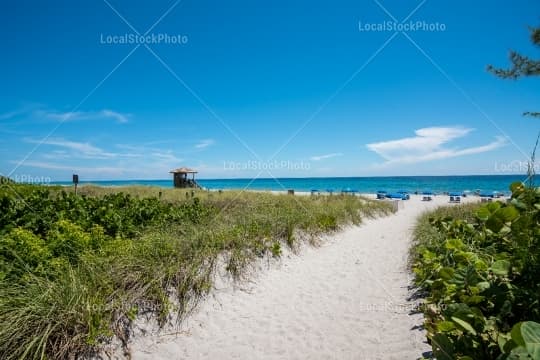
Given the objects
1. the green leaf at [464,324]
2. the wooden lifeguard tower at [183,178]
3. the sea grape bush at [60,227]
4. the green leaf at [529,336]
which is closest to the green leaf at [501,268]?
the green leaf at [464,324]

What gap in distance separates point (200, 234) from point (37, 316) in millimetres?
2973

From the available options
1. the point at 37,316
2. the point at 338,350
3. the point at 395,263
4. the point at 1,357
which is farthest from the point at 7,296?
the point at 395,263

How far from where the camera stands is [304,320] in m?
4.33

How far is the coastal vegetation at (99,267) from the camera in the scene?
10.7ft

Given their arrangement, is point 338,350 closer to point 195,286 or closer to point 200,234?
point 195,286

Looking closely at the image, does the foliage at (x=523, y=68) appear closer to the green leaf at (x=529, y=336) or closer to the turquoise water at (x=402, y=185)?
the green leaf at (x=529, y=336)

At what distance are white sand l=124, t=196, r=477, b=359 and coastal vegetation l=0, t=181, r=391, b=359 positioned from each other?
373 millimetres

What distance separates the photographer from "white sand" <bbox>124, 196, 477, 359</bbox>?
3.62 meters

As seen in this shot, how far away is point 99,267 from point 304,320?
2.99 m

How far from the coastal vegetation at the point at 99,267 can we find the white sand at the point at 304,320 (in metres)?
0.37

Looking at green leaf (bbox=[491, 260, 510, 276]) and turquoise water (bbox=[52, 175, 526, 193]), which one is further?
turquoise water (bbox=[52, 175, 526, 193])

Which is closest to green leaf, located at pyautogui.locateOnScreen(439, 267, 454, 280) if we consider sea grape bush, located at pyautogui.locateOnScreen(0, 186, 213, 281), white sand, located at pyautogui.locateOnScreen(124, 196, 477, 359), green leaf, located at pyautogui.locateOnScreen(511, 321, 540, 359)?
green leaf, located at pyautogui.locateOnScreen(511, 321, 540, 359)

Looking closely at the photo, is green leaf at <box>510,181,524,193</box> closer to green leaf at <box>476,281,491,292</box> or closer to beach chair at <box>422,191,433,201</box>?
green leaf at <box>476,281,491,292</box>

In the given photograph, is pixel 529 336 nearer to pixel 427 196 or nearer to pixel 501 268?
pixel 501 268
